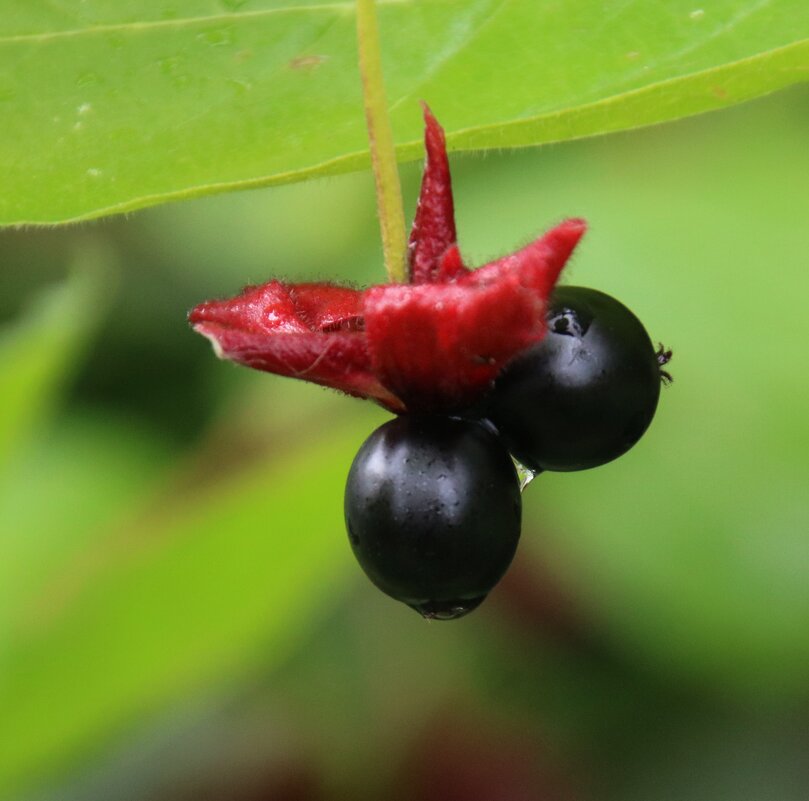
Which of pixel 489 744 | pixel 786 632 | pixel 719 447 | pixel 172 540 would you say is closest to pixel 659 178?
pixel 719 447

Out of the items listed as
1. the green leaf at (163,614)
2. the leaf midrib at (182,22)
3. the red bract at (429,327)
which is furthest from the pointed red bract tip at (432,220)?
the green leaf at (163,614)

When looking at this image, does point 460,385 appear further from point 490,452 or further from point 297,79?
point 297,79

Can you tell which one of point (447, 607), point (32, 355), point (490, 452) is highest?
point (490, 452)

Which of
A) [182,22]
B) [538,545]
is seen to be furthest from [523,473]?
[538,545]

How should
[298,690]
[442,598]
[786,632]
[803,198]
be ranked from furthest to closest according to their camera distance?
[803,198]
[298,690]
[786,632]
[442,598]

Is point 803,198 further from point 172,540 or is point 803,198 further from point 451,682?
point 172,540

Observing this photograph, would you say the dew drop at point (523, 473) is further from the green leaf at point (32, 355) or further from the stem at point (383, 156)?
the green leaf at point (32, 355)
